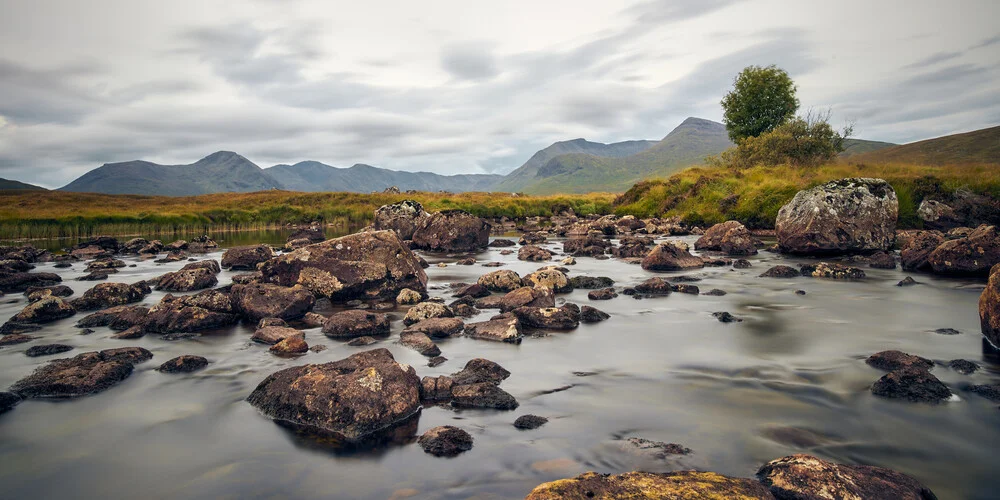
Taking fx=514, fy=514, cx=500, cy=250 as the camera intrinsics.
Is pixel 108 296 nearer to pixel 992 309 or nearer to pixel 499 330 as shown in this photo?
pixel 499 330

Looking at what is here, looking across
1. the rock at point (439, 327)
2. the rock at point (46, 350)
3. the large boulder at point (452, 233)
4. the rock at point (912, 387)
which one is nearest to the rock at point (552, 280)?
the rock at point (439, 327)

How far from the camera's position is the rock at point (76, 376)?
24.6 ft

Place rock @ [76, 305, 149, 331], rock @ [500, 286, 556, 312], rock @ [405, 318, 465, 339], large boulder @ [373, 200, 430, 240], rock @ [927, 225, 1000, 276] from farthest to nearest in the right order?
large boulder @ [373, 200, 430, 240], rock @ [927, 225, 1000, 276], rock @ [500, 286, 556, 312], rock @ [76, 305, 149, 331], rock @ [405, 318, 465, 339]

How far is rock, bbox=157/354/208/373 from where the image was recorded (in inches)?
334

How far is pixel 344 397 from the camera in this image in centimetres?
624

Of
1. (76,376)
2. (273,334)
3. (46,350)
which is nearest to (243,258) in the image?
(46,350)

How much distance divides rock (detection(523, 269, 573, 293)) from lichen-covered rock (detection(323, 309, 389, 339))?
220 inches

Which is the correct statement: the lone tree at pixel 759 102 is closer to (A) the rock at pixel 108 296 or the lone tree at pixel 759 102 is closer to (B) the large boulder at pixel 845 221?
(B) the large boulder at pixel 845 221

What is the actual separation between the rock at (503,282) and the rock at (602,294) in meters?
2.12

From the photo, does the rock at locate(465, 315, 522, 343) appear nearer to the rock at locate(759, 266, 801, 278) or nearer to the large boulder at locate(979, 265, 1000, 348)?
the large boulder at locate(979, 265, 1000, 348)

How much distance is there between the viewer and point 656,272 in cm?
→ 1978

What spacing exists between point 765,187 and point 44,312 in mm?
41210

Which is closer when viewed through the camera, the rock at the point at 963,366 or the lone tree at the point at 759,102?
the rock at the point at 963,366

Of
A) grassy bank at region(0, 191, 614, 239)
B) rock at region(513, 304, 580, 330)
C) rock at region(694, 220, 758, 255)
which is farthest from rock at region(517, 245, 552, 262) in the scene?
grassy bank at region(0, 191, 614, 239)
